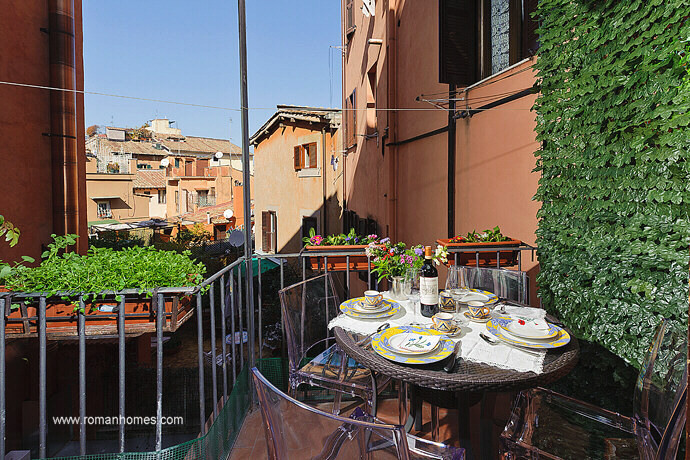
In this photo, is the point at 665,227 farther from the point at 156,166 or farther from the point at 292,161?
the point at 156,166

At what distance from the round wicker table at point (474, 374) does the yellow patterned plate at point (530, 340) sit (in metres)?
0.03

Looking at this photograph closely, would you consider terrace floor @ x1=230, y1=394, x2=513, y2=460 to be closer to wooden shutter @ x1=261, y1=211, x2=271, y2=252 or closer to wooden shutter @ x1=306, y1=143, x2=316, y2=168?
wooden shutter @ x1=306, y1=143, x2=316, y2=168

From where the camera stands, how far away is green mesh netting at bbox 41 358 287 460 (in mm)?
1714

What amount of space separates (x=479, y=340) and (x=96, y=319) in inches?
69.2

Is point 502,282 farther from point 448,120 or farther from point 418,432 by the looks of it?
point 448,120

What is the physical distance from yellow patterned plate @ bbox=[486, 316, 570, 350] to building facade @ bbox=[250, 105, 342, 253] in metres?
8.99

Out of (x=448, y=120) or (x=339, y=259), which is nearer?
(x=339, y=259)


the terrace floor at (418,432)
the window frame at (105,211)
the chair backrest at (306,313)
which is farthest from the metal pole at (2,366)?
the window frame at (105,211)

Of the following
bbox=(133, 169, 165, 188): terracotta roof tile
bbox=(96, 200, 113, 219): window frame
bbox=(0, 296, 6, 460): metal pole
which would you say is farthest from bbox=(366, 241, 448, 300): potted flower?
bbox=(133, 169, 165, 188): terracotta roof tile

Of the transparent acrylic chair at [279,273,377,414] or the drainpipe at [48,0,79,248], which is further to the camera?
the drainpipe at [48,0,79,248]

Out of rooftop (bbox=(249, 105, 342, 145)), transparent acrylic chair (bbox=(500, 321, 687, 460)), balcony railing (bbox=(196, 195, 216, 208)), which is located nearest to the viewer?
transparent acrylic chair (bbox=(500, 321, 687, 460))

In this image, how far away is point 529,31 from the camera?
3.64m

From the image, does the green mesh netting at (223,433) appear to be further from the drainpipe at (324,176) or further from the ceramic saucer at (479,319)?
the drainpipe at (324,176)

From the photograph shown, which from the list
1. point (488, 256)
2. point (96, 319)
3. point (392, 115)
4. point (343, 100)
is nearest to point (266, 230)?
point (343, 100)
